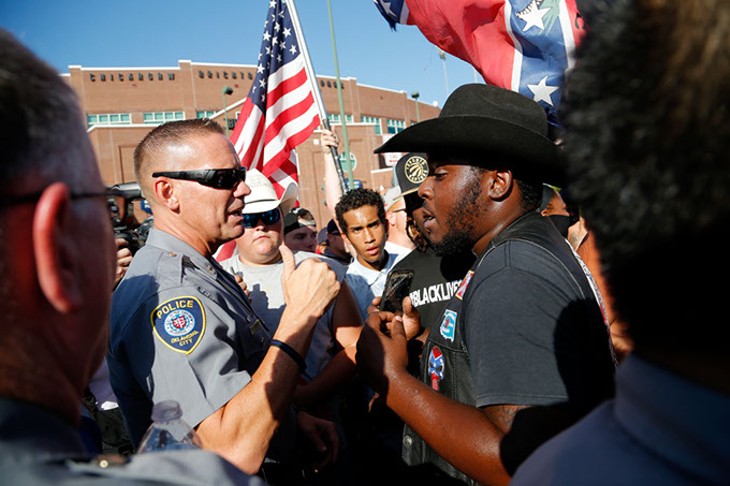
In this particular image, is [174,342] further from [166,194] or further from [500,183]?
[500,183]

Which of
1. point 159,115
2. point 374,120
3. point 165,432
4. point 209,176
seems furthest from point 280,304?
point 374,120

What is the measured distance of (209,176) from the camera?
2.66 meters

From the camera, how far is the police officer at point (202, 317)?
77.6 inches

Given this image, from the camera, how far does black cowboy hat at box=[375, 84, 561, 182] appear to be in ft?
7.16

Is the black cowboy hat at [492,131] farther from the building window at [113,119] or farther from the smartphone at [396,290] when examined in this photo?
the building window at [113,119]

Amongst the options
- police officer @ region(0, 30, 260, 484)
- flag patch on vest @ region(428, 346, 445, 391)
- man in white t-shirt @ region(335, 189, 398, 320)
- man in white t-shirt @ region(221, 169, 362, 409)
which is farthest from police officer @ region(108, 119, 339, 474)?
man in white t-shirt @ region(335, 189, 398, 320)

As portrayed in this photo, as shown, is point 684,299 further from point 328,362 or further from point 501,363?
point 328,362

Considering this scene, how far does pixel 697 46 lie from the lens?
604mm

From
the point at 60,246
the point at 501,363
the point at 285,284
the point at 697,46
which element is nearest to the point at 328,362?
the point at 285,284

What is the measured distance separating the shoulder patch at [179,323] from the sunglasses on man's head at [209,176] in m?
0.78

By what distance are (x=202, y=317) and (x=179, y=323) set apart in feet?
0.30

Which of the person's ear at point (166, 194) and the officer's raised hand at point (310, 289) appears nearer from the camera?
the officer's raised hand at point (310, 289)

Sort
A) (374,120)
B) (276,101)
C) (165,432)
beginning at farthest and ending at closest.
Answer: (374,120)
(276,101)
(165,432)

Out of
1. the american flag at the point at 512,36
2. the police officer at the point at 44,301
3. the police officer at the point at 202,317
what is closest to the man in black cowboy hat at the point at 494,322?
the police officer at the point at 202,317
